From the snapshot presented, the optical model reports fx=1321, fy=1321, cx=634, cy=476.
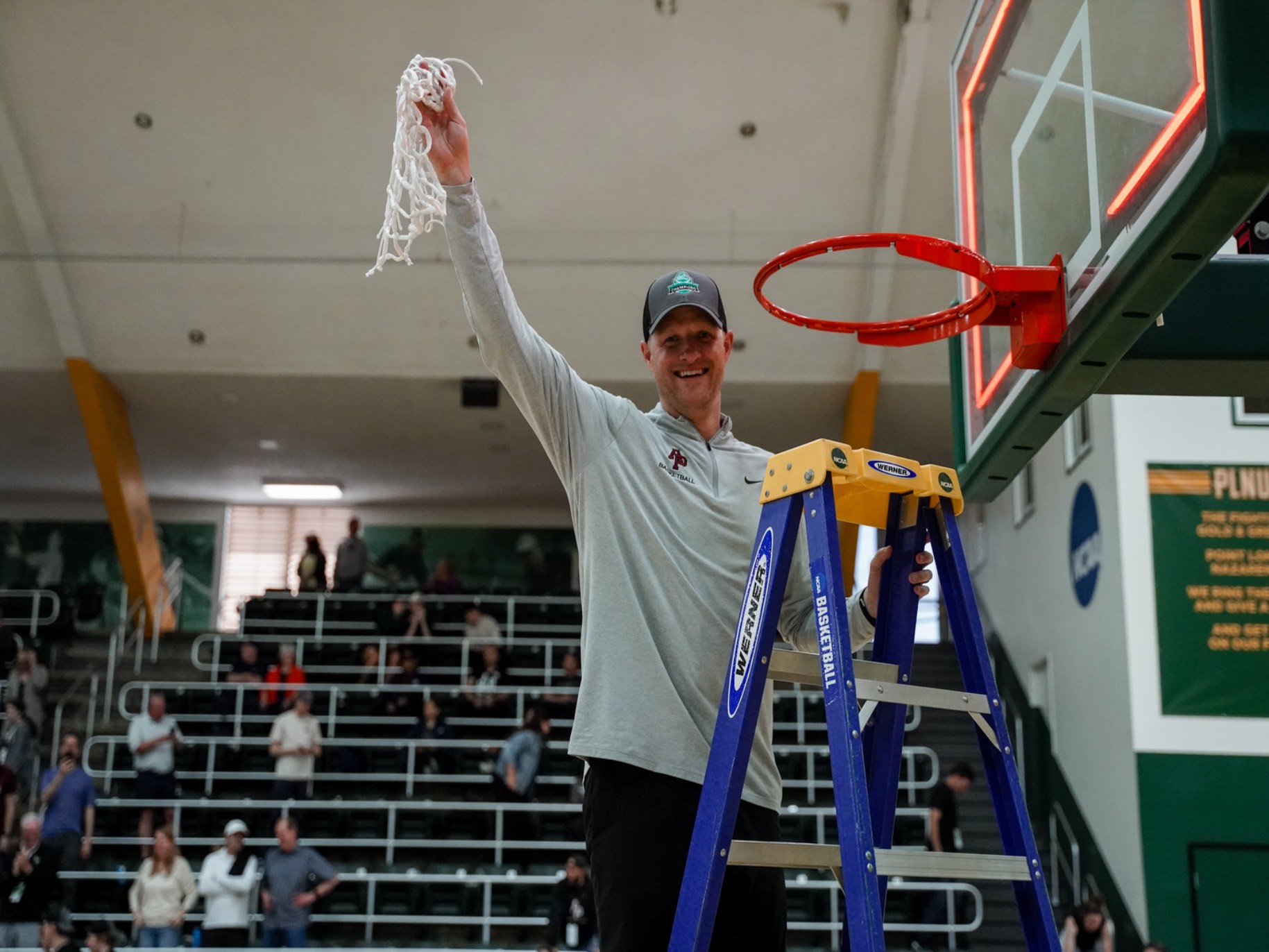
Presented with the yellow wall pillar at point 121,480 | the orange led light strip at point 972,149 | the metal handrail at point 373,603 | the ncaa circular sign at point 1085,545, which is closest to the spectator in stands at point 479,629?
the metal handrail at point 373,603

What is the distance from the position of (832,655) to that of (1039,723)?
12155 millimetres

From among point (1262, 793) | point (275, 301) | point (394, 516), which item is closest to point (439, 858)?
point (275, 301)

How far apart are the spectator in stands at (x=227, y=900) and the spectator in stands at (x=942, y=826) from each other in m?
5.07

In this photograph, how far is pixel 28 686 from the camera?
13.1 m

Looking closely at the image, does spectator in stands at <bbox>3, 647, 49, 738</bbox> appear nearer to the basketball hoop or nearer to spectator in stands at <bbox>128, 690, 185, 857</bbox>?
spectator in stands at <bbox>128, 690, 185, 857</bbox>

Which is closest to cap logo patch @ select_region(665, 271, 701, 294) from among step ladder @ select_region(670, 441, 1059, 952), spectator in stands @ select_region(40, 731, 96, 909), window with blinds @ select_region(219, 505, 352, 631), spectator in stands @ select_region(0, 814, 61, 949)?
step ladder @ select_region(670, 441, 1059, 952)

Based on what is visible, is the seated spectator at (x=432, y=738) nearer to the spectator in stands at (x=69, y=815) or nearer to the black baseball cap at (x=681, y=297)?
the spectator in stands at (x=69, y=815)

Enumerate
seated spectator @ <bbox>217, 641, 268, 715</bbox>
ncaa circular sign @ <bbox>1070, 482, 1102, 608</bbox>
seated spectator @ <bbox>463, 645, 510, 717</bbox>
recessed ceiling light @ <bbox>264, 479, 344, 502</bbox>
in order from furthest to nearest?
recessed ceiling light @ <bbox>264, 479, 344, 502</bbox>, seated spectator @ <bbox>217, 641, 268, 715</bbox>, seated spectator @ <bbox>463, 645, 510, 717</bbox>, ncaa circular sign @ <bbox>1070, 482, 1102, 608</bbox>

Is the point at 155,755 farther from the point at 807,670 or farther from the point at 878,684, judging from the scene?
Result: the point at 878,684

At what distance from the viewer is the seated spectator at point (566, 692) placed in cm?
1365

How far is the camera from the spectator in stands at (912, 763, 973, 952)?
9.83m

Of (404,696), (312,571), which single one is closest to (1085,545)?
(404,696)

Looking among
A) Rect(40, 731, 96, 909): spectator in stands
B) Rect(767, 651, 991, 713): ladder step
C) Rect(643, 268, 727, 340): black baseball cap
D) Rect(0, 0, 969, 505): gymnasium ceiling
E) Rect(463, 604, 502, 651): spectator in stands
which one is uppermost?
Rect(0, 0, 969, 505): gymnasium ceiling

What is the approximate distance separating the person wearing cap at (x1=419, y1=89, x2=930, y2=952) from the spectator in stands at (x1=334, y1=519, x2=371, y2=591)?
1534cm
